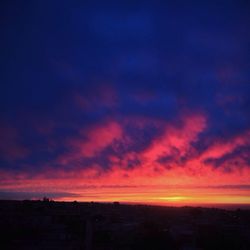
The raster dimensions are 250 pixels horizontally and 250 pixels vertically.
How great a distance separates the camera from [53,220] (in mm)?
50094

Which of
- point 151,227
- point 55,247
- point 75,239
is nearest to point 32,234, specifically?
point 75,239

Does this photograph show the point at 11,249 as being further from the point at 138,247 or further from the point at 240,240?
the point at 240,240

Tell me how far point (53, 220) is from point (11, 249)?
21.1m

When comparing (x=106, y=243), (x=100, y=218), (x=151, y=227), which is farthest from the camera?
(x=100, y=218)

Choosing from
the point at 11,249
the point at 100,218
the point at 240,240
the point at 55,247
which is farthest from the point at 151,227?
the point at 100,218

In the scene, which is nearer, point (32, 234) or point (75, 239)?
point (75, 239)

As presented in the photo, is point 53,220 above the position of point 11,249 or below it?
above

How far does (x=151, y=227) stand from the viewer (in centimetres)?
3812

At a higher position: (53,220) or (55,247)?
(53,220)

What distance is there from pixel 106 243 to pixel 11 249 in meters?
8.25

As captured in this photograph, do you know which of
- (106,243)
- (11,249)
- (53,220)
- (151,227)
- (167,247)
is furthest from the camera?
(53,220)

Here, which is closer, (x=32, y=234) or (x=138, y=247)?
(x=138, y=247)

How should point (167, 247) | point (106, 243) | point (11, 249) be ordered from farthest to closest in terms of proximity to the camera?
1. point (106, 243)
2. point (167, 247)
3. point (11, 249)

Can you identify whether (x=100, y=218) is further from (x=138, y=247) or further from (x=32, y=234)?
(x=138, y=247)
